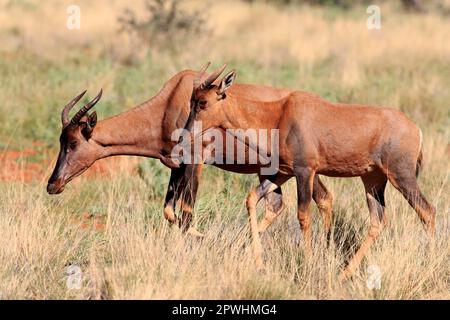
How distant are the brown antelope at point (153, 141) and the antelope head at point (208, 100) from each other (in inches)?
25.7

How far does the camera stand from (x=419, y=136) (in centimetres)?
822

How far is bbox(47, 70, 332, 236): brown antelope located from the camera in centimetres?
880

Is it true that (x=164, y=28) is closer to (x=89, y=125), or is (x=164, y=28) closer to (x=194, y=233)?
(x=89, y=125)

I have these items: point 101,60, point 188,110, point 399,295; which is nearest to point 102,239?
point 188,110

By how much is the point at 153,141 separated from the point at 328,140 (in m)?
1.85

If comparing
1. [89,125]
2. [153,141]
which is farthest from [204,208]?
[89,125]

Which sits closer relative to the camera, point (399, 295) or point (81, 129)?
point (399, 295)

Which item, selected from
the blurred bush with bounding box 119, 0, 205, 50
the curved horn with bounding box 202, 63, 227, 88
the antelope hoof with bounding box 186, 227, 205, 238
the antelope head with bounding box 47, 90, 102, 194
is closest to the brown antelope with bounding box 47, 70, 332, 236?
the antelope head with bounding box 47, 90, 102, 194

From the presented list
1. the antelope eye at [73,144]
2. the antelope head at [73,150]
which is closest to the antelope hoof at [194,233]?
the antelope head at [73,150]

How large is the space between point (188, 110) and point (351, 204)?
6.59 ft

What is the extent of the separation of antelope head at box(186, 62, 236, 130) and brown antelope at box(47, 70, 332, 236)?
25.7 inches

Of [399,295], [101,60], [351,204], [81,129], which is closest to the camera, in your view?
[399,295]
